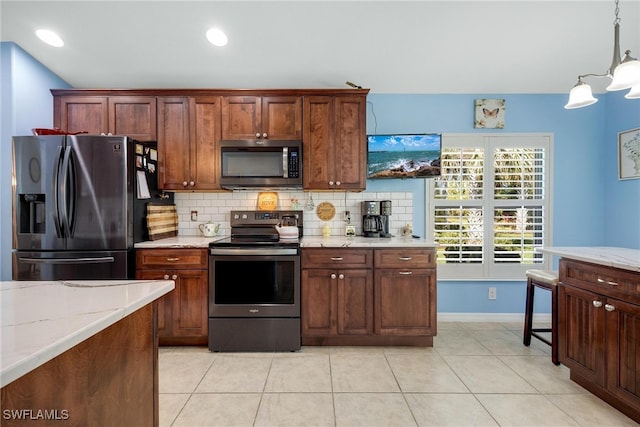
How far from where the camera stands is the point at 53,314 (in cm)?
84

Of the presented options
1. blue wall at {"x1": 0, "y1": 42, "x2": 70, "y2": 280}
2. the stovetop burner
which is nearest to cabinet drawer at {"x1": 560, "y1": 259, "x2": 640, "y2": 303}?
the stovetop burner

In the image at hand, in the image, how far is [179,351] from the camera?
8.75 ft

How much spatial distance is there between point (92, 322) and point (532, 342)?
3370mm

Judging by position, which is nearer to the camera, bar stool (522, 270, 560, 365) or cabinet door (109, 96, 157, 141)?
bar stool (522, 270, 560, 365)

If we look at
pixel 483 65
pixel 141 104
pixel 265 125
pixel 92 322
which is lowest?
pixel 92 322

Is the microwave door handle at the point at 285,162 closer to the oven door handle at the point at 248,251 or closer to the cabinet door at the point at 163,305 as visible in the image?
the oven door handle at the point at 248,251

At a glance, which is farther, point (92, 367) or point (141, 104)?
point (141, 104)

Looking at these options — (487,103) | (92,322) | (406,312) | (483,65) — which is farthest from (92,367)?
(487,103)

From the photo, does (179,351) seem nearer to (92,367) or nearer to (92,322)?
(92,367)

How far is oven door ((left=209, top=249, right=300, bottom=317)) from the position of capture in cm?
265

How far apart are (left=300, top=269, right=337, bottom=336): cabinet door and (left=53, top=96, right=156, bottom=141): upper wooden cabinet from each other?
6.60 ft

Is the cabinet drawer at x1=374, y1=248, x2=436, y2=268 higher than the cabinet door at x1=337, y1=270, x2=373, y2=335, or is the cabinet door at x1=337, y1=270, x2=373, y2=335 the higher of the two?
the cabinet drawer at x1=374, y1=248, x2=436, y2=268

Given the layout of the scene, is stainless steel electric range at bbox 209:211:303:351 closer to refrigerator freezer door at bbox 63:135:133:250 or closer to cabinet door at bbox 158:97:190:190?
refrigerator freezer door at bbox 63:135:133:250

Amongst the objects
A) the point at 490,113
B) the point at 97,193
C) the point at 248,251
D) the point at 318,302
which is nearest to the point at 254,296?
the point at 248,251
